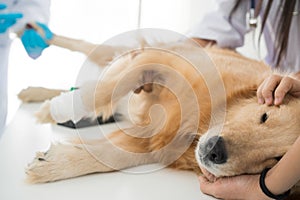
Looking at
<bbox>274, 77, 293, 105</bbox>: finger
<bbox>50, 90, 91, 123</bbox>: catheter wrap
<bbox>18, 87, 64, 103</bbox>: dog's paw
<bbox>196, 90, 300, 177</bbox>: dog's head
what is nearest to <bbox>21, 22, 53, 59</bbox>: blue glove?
<bbox>50, 90, 91, 123</bbox>: catheter wrap

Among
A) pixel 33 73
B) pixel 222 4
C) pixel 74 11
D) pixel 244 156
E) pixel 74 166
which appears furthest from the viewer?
pixel 74 11

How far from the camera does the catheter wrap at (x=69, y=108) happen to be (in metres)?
1.09

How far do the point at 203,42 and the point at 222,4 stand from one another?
0.15m

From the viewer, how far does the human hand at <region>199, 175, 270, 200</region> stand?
83cm

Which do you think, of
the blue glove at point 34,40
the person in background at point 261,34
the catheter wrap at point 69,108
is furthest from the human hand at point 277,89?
the blue glove at point 34,40

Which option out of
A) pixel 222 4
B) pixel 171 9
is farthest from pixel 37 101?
pixel 171 9

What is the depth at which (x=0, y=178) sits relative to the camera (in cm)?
94

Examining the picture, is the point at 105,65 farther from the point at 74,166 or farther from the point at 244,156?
the point at 244,156

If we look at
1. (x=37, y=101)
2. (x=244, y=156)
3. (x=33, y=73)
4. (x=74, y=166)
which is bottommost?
(x=33, y=73)

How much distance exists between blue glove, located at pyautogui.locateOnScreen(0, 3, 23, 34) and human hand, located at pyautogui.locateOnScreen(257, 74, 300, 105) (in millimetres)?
590

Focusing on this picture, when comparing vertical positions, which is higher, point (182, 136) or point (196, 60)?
point (196, 60)

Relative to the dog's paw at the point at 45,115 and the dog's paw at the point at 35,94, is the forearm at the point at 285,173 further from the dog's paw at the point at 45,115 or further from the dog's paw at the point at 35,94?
the dog's paw at the point at 35,94

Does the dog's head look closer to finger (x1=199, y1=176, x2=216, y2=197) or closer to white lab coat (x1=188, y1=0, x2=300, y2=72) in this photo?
finger (x1=199, y1=176, x2=216, y2=197)

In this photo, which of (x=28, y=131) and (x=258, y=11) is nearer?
(x=28, y=131)
